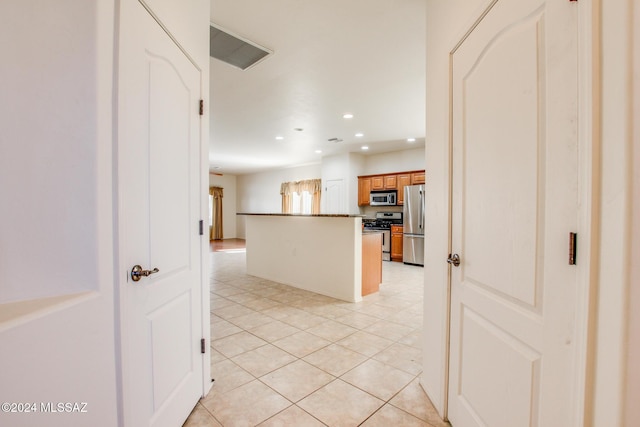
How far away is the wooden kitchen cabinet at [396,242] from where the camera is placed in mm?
6712

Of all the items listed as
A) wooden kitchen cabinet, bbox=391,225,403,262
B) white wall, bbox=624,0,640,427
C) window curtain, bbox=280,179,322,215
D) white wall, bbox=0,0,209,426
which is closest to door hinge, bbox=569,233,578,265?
white wall, bbox=624,0,640,427

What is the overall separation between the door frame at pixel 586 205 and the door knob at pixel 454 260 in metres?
0.67

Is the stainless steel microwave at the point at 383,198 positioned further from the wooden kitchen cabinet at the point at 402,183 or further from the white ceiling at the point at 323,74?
the white ceiling at the point at 323,74

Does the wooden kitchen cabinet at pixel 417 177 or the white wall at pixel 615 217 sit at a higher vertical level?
the wooden kitchen cabinet at pixel 417 177

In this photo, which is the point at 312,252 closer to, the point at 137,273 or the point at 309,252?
the point at 309,252

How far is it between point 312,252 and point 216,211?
8052 millimetres

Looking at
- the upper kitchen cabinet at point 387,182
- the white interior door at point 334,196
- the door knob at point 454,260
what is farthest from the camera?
the white interior door at point 334,196

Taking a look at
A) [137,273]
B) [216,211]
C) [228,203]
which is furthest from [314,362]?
[228,203]

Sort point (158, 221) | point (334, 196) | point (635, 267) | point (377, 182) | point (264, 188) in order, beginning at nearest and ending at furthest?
point (635, 267), point (158, 221), point (377, 182), point (334, 196), point (264, 188)

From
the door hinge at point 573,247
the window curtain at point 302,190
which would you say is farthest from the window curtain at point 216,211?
the door hinge at point 573,247

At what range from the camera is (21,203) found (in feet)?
2.73

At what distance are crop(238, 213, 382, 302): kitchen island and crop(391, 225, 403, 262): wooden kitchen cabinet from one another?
8.49ft

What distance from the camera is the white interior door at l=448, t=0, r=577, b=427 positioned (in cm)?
82

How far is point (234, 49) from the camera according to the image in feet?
8.46
